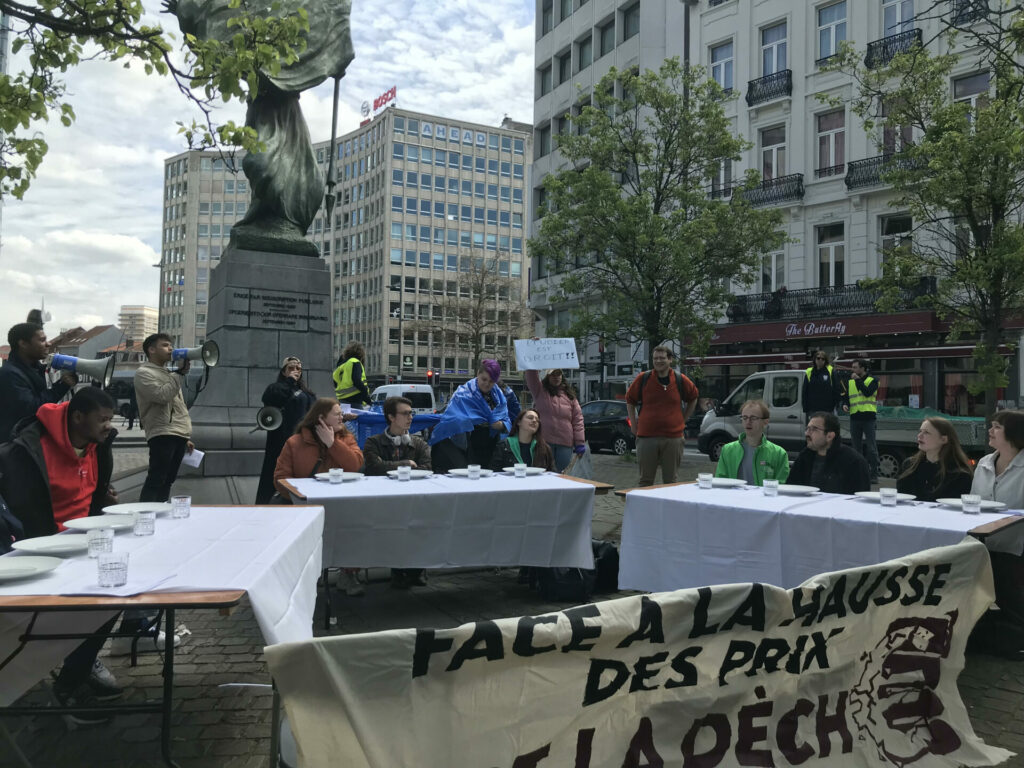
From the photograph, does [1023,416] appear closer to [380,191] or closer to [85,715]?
[85,715]

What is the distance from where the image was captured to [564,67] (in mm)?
41000

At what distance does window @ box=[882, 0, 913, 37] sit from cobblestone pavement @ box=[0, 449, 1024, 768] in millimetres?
25961

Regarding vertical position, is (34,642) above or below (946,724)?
above

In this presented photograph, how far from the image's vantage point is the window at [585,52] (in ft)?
127

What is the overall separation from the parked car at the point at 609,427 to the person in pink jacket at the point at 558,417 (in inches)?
446

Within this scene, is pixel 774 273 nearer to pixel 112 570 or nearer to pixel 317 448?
pixel 317 448

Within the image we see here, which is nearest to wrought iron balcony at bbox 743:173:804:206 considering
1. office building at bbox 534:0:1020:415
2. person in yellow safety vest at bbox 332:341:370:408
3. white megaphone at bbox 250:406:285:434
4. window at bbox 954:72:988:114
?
office building at bbox 534:0:1020:415

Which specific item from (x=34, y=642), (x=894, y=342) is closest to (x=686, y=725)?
(x=34, y=642)

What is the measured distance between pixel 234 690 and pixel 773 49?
30923mm

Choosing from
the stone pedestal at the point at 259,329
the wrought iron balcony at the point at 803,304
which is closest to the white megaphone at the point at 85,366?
the stone pedestal at the point at 259,329

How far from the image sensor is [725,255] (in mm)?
19016

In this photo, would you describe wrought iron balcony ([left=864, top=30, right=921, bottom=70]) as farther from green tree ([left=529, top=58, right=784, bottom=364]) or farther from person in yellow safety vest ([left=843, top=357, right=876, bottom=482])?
person in yellow safety vest ([left=843, top=357, right=876, bottom=482])

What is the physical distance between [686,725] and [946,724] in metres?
1.37

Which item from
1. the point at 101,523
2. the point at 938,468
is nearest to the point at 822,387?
the point at 938,468
